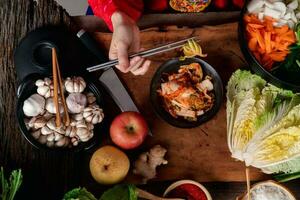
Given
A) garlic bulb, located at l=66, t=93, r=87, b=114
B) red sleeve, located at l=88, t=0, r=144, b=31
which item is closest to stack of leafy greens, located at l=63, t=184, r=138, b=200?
garlic bulb, located at l=66, t=93, r=87, b=114

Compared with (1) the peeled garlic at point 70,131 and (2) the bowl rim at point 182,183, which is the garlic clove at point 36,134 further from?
(2) the bowl rim at point 182,183

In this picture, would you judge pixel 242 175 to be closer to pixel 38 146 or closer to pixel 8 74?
pixel 38 146

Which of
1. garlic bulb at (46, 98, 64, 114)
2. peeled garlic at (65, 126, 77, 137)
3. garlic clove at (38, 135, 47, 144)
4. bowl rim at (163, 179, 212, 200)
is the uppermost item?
garlic bulb at (46, 98, 64, 114)

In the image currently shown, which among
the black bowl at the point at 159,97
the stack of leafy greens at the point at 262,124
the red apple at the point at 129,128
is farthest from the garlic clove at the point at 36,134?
the stack of leafy greens at the point at 262,124

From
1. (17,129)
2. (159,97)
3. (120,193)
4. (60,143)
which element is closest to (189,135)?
(159,97)

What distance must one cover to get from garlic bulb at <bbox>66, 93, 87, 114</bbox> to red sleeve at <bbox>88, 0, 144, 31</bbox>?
25 cm

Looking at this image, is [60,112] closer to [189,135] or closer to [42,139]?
[42,139]

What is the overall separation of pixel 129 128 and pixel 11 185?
37 cm

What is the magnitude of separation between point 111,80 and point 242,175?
505 millimetres

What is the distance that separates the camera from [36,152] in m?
1.58

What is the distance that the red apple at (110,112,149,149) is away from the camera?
152 cm

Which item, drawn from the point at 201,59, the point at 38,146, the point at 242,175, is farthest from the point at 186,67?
the point at 38,146

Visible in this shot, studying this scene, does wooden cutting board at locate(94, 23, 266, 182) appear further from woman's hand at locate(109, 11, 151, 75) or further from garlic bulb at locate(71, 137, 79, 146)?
garlic bulb at locate(71, 137, 79, 146)

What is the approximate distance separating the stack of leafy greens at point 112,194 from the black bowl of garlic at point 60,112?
13cm
